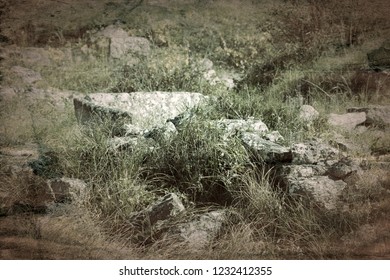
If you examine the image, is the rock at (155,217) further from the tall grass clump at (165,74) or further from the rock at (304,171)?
the tall grass clump at (165,74)

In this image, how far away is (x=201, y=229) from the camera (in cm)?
392

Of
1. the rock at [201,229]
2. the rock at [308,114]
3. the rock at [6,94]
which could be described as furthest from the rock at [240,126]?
the rock at [6,94]

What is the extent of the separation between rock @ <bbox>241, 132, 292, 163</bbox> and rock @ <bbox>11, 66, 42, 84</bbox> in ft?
6.24

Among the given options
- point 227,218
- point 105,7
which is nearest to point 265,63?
point 105,7

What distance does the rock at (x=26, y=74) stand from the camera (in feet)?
16.6

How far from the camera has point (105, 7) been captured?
4883mm

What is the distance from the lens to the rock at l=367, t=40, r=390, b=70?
4605 mm

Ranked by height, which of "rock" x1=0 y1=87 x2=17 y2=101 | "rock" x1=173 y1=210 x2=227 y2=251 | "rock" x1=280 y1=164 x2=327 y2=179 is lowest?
"rock" x1=173 y1=210 x2=227 y2=251

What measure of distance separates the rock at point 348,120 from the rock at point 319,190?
0.87 m

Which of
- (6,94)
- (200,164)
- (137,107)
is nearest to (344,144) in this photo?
(200,164)

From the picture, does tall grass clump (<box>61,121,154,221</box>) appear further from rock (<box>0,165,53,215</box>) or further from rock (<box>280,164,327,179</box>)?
rock (<box>280,164,327,179</box>)

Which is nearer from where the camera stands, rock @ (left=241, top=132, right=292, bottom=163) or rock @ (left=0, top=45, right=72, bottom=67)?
rock @ (left=241, top=132, right=292, bottom=163)

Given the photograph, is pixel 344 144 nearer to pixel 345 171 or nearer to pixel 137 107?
pixel 345 171

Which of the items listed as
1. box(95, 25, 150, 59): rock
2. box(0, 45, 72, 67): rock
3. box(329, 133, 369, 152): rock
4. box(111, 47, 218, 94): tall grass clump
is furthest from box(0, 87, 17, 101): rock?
box(329, 133, 369, 152): rock
